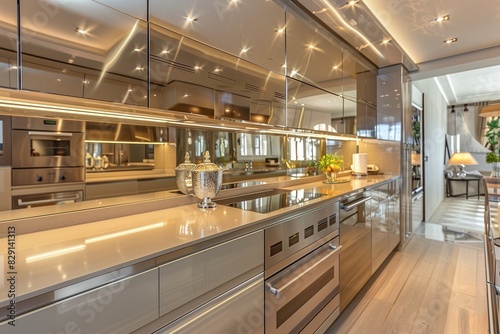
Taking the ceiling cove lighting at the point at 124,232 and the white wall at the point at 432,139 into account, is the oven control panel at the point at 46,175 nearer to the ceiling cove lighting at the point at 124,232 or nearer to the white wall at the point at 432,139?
the ceiling cove lighting at the point at 124,232

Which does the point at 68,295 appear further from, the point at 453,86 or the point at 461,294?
the point at 453,86

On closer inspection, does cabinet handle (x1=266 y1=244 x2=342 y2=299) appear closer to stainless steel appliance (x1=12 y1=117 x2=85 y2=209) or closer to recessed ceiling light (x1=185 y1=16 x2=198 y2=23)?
stainless steel appliance (x1=12 y1=117 x2=85 y2=209)

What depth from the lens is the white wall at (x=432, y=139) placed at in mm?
4863

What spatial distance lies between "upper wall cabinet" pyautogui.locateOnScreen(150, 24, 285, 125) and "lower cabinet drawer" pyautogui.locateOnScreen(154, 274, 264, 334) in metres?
0.92

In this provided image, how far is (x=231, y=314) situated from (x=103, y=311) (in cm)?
53

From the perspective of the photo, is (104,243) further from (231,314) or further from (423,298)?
(423,298)

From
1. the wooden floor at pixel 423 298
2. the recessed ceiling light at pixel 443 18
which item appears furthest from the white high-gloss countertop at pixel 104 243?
the recessed ceiling light at pixel 443 18

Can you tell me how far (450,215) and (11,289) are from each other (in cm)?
650

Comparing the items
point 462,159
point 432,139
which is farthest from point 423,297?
point 462,159

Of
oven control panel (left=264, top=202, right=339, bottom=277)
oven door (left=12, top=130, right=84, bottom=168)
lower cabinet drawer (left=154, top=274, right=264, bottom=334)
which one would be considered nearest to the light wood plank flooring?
oven control panel (left=264, top=202, right=339, bottom=277)

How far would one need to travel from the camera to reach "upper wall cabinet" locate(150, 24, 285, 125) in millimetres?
1280

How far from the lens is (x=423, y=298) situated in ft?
7.35

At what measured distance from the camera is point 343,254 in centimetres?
195

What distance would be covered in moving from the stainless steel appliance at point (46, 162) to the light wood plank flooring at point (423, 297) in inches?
75.0
